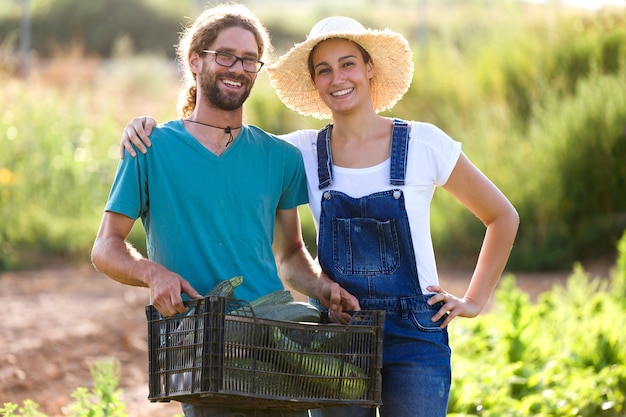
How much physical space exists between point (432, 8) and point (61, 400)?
31.9 m

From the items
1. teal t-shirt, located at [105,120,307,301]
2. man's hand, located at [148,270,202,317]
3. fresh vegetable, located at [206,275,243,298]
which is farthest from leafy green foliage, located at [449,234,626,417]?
man's hand, located at [148,270,202,317]

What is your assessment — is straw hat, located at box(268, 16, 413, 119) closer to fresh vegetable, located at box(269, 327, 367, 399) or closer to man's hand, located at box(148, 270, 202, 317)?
man's hand, located at box(148, 270, 202, 317)

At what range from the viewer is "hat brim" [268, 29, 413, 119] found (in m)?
3.61

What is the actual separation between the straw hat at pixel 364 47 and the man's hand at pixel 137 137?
0.67 m

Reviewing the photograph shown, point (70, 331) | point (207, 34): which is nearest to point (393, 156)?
point (207, 34)

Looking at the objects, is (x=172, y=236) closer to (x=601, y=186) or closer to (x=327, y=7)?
(x=601, y=186)

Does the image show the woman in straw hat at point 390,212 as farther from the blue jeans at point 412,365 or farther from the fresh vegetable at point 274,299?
the fresh vegetable at point 274,299

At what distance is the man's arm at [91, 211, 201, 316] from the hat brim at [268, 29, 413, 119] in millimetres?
954

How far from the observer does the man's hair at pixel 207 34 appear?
11.2 ft

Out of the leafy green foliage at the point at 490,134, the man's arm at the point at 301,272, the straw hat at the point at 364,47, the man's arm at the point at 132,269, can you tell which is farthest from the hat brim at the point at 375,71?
the leafy green foliage at the point at 490,134

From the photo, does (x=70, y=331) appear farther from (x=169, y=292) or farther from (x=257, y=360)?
(x=257, y=360)

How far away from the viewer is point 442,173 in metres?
3.46

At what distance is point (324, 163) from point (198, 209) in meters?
0.53

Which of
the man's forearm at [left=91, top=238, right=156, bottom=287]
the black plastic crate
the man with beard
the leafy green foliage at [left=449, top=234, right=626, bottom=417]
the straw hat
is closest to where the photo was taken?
the black plastic crate
